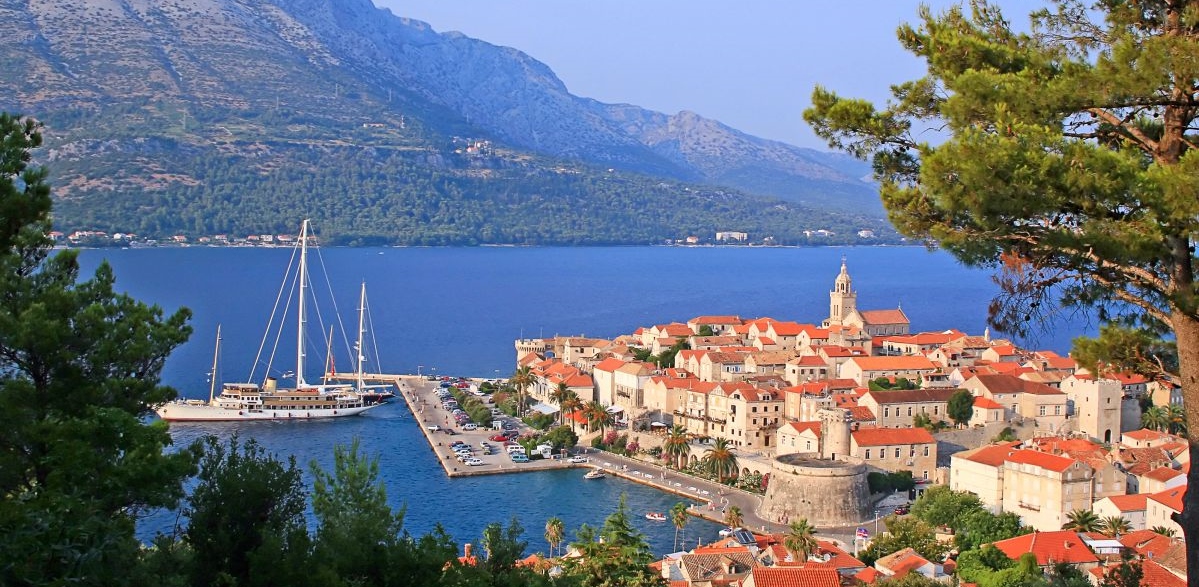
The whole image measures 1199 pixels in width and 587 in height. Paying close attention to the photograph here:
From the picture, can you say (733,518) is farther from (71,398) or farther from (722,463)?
(71,398)

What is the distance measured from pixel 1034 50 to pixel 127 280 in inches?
4045

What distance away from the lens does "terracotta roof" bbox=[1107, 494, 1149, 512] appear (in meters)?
26.6

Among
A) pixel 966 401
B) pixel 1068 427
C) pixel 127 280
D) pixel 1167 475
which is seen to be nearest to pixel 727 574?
pixel 1167 475

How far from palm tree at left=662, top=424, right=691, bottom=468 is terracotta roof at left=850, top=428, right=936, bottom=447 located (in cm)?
585

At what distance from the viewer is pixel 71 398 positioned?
9.22 metres

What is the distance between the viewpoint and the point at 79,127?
510 ft

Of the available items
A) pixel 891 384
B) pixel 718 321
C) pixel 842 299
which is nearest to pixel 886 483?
pixel 891 384

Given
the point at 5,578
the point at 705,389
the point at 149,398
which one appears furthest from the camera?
the point at 705,389

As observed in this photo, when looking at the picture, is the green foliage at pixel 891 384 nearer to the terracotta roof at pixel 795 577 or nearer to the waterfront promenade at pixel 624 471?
the waterfront promenade at pixel 624 471

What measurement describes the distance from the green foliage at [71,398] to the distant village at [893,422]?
12.5 metres

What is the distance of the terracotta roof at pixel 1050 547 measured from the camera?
73.3 ft

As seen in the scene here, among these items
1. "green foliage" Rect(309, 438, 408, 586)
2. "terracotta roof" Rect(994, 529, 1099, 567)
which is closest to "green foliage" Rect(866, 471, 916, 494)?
"terracotta roof" Rect(994, 529, 1099, 567)

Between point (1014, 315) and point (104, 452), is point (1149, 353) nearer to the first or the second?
point (1014, 315)

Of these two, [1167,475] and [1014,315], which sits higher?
Answer: [1014,315]
